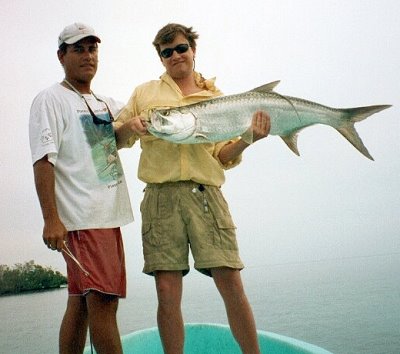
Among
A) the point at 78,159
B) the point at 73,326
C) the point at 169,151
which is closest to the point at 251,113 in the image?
the point at 169,151

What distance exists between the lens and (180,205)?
3.33 m

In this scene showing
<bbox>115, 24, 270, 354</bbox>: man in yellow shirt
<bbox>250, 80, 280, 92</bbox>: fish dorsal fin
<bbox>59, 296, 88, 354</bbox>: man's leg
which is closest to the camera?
<bbox>59, 296, 88, 354</bbox>: man's leg

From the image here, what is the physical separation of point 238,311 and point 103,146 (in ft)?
5.16

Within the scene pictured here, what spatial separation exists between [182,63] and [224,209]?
1.22 meters

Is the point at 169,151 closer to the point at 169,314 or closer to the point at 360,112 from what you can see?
the point at 169,314

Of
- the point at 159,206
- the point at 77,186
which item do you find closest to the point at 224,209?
the point at 159,206

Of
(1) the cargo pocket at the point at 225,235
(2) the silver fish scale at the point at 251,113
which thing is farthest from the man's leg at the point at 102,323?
(2) the silver fish scale at the point at 251,113

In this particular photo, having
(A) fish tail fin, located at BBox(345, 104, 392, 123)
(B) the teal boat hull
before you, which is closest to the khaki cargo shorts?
(A) fish tail fin, located at BBox(345, 104, 392, 123)

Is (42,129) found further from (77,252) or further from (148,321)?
(148,321)

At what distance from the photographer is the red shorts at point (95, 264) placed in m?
2.72

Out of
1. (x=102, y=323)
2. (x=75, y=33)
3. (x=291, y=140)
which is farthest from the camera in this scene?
(x=291, y=140)

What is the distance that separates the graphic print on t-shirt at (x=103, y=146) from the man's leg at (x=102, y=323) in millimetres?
790

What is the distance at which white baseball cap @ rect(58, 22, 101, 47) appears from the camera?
307 centimetres

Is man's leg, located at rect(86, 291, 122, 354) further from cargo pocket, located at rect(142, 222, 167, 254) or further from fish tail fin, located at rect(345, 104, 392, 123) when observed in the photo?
fish tail fin, located at rect(345, 104, 392, 123)
